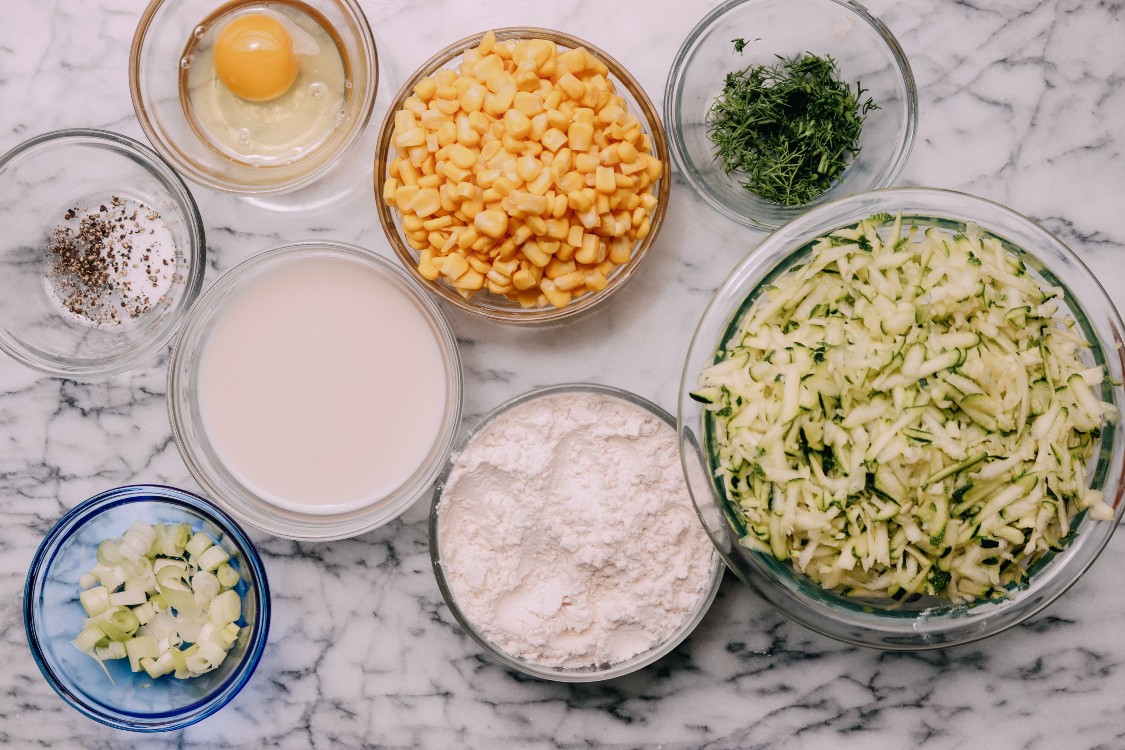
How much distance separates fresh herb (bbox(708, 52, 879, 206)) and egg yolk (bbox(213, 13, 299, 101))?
97cm

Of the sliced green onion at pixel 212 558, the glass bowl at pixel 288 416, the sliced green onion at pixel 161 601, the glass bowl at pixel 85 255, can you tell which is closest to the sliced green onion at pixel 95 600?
the sliced green onion at pixel 161 601

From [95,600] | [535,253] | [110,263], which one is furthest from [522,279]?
[95,600]

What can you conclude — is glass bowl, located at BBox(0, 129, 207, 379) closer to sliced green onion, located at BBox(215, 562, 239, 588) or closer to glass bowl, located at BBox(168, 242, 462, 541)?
glass bowl, located at BBox(168, 242, 462, 541)

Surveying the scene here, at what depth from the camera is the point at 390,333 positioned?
2.02 m

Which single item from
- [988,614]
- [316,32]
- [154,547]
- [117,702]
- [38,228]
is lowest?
[117,702]

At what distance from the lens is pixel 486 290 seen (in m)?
1.97

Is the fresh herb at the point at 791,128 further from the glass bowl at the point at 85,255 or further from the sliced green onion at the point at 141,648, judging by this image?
the sliced green onion at the point at 141,648

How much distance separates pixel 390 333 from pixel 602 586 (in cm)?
73

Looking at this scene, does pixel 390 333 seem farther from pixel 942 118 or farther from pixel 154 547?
pixel 942 118

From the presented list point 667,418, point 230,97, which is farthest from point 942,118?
point 230,97

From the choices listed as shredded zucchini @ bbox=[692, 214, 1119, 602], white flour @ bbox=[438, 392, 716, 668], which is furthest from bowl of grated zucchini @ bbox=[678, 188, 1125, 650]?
white flour @ bbox=[438, 392, 716, 668]

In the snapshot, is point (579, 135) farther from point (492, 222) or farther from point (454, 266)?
point (454, 266)

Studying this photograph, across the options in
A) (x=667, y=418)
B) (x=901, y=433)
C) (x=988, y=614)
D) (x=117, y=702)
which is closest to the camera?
(x=901, y=433)

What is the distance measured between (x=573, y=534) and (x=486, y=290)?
1.84 ft
